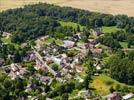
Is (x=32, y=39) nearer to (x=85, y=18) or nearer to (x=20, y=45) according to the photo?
(x=20, y=45)

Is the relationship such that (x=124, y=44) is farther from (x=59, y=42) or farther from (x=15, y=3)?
(x=15, y=3)

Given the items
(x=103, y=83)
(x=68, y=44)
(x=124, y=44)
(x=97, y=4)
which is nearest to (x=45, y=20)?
(x=68, y=44)

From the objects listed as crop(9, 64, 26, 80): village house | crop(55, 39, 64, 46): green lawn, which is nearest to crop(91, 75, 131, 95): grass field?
crop(9, 64, 26, 80): village house

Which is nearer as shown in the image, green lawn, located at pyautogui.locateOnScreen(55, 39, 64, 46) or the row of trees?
the row of trees

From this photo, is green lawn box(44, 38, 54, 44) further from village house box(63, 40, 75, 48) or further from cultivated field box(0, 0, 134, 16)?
cultivated field box(0, 0, 134, 16)

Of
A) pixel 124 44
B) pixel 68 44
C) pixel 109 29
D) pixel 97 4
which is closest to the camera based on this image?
pixel 68 44
